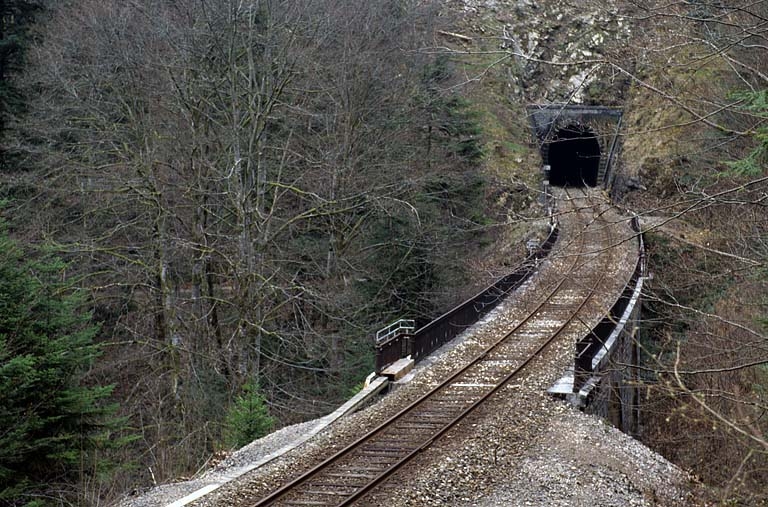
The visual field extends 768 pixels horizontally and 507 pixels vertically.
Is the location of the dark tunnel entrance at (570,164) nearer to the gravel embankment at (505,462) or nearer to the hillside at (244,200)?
the hillside at (244,200)

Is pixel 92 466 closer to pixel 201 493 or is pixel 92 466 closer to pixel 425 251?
pixel 201 493

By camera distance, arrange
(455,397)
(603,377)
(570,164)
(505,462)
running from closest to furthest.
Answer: (505,462)
(455,397)
(603,377)
(570,164)

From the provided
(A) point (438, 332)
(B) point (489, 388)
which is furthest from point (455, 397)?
(A) point (438, 332)

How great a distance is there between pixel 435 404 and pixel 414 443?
2.38 metres

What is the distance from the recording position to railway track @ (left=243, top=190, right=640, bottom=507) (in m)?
10.5

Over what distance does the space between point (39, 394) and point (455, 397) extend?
7359 millimetres

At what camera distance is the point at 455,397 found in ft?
51.8

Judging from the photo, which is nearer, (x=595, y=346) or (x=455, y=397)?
(x=455, y=397)

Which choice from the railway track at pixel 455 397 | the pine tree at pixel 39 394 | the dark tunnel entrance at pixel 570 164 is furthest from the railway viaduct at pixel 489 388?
the dark tunnel entrance at pixel 570 164

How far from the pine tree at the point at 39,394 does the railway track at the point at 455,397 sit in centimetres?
428

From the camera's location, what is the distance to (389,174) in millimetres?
25125

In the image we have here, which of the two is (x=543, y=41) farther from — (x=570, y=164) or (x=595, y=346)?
(x=595, y=346)

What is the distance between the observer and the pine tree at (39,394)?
40.3 feet

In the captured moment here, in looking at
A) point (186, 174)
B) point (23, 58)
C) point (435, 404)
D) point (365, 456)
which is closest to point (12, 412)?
point (365, 456)
